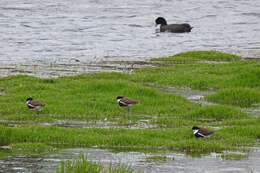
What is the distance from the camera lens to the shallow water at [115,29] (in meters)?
33.2

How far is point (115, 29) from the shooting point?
145 ft

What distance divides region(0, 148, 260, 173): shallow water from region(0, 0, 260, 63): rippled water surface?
56.5 ft

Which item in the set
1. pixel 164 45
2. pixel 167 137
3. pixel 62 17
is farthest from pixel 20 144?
pixel 62 17

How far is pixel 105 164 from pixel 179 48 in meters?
24.7

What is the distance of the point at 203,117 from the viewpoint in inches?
655

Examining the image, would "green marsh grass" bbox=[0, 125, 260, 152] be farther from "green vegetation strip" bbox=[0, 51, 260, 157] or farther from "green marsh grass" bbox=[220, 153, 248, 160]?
"green marsh grass" bbox=[220, 153, 248, 160]

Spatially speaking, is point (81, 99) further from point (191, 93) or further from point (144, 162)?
point (144, 162)

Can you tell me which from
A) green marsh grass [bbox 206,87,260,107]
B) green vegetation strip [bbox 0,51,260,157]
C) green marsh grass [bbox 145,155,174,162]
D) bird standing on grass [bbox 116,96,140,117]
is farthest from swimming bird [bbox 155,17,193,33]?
green marsh grass [bbox 145,155,174,162]

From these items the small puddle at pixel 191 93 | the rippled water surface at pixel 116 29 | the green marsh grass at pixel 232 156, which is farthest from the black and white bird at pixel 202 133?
the rippled water surface at pixel 116 29

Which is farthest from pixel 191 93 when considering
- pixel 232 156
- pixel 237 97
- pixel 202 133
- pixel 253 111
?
pixel 232 156

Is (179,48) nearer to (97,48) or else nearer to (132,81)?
(97,48)

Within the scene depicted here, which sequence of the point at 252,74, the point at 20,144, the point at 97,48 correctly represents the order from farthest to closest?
the point at 97,48, the point at 252,74, the point at 20,144

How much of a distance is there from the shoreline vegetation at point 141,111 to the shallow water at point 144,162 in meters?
0.53

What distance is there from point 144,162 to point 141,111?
5046 mm
